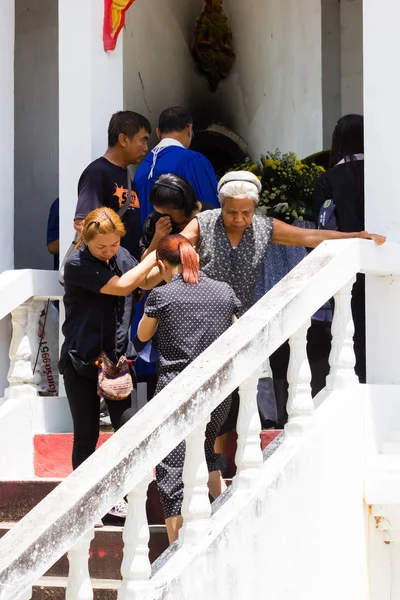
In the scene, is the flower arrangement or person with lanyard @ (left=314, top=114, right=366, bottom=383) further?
the flower arrangement

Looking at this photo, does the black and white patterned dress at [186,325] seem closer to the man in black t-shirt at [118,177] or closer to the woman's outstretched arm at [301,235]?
the woman's outstretched arm at [301,235]

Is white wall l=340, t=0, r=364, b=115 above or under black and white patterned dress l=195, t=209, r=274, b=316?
above

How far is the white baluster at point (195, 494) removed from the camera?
12.7 ft

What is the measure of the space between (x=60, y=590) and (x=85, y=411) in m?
0.99

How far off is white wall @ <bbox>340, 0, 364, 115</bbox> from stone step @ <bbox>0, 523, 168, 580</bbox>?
523 centimetres

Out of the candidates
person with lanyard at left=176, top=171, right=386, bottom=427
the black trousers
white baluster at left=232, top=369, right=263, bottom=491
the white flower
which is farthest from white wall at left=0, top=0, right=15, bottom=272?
white baluster at left=232, top=369, right=263, bottom=491

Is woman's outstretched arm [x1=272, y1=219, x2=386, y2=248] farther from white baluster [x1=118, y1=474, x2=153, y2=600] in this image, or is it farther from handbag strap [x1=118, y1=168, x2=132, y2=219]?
white baluster [x1=118, y1=474, x2=153, y2=600]

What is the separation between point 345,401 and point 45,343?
7.90 feet

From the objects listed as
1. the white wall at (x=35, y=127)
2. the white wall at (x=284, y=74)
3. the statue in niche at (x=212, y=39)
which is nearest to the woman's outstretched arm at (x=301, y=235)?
the white wall at (x=284, y=74)

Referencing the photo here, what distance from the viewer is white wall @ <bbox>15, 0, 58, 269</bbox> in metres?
8.85

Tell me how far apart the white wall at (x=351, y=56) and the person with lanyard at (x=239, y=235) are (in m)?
4.20

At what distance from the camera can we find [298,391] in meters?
4.43

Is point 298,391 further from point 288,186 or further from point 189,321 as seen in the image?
point 288,186

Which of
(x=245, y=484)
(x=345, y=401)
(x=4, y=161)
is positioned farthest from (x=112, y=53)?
(x=245, y=484)
